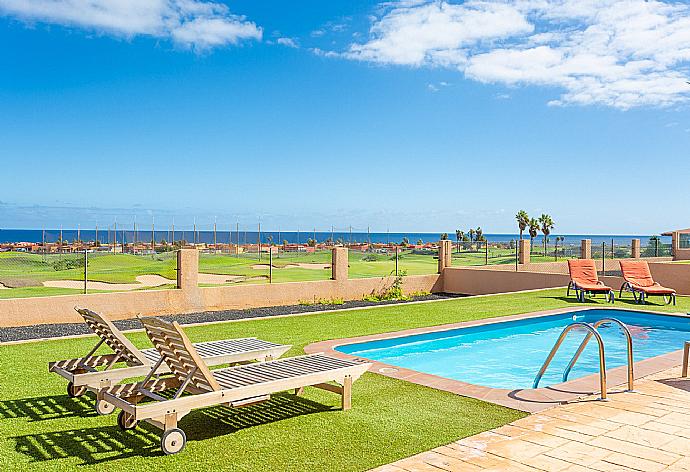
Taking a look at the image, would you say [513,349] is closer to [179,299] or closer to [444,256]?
[179,299]

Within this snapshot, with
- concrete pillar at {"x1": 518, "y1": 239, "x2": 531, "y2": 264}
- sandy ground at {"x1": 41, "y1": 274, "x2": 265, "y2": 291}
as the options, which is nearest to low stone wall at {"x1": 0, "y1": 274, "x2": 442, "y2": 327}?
sandy ground at {"x1": 41, "y1": 274, "x2": 265, "y2": 291}

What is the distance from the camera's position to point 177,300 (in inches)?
564

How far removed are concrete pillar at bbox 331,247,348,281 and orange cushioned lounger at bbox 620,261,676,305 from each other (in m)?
7.66

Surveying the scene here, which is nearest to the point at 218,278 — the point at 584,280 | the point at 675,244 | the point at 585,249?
the point at 584,280

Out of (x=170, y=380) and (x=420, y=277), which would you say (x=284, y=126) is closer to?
(x=420, y=277)

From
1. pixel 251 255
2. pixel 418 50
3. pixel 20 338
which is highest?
pixel 418 50

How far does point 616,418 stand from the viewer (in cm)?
544

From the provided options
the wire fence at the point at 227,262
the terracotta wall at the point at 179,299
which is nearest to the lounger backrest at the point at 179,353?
the terracotta wall at the point at 179,299

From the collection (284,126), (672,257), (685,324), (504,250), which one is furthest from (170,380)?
(284,126)

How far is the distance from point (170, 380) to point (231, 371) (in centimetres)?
58

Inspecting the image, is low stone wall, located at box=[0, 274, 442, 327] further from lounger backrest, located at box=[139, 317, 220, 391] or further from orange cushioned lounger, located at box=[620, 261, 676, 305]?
lounger backrest, located at box=[139, 317, 220, 391]

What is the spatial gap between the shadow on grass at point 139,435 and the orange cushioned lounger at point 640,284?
490 inches

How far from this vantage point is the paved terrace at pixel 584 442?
4305 millimetres

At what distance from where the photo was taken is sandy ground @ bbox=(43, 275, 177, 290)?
50.2 ft
